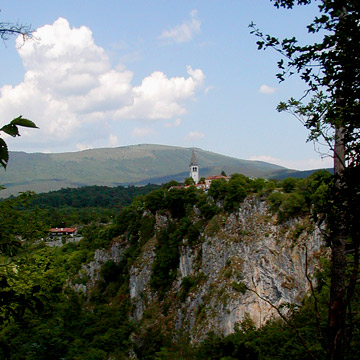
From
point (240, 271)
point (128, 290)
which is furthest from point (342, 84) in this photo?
point (128, 290)

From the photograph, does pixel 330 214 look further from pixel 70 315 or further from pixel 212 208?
pixel 212 208

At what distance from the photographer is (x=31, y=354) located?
5.68 metres

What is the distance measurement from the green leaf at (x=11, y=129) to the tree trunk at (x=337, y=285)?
2944mm

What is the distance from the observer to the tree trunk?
3.97 meters

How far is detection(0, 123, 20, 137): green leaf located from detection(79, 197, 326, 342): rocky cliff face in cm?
2228

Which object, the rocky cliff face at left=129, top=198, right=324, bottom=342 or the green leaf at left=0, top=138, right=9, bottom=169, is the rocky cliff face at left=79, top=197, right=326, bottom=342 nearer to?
the rocky cliff face at left=129, top=198, right=324, bottom=342

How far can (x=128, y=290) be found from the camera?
131 ft

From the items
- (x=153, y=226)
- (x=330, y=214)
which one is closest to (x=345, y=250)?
(x=330, y=214)

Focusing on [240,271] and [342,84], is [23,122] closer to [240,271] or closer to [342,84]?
[342,84]

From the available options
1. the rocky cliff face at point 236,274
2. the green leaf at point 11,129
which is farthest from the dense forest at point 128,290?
the green leaf at point 11,129

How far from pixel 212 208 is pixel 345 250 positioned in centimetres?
2899

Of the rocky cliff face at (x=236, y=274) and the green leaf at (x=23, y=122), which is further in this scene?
the rocky cliff face at (x=236, y=274)

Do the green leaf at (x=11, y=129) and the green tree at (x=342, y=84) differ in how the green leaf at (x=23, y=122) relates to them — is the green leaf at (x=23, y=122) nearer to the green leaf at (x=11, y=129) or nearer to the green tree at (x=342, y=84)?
the green leaf at (x=11, y=129)

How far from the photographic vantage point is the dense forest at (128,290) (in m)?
4.80
